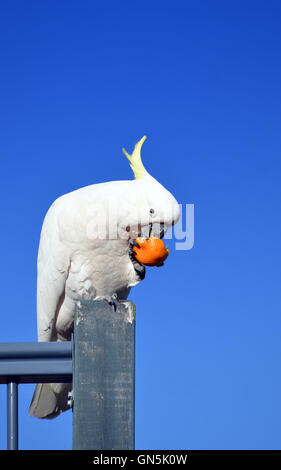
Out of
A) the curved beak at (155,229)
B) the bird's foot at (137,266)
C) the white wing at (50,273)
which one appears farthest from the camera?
the white wing at (50,273)

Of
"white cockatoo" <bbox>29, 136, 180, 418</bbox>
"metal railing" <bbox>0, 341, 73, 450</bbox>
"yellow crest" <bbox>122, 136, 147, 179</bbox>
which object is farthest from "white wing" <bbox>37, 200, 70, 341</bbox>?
"metal railing" <bbox>0, 341, 73, 450</bbox>

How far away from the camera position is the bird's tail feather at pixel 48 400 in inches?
142

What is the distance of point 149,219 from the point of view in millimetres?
3188

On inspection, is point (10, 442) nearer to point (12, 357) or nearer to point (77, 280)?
point (12, 357)

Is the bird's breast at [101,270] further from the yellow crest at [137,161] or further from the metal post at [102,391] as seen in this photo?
the metal post at [102,391]

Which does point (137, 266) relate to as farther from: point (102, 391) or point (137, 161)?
point (102, 391)

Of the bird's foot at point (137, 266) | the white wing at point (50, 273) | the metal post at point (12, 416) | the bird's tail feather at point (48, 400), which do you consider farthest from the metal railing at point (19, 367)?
the bird's tail feather at point (48, 400)

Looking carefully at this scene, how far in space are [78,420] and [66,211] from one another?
6.65 ft

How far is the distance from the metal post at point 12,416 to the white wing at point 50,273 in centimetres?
200

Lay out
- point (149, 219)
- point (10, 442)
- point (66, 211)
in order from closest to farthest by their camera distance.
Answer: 1. point (10, 442)
2. point (149, 219)
3. point (66, 211)

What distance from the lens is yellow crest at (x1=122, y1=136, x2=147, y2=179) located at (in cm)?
346

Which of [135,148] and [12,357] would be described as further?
[135,148]

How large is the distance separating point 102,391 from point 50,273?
219 cm
